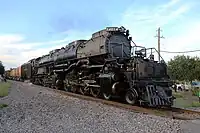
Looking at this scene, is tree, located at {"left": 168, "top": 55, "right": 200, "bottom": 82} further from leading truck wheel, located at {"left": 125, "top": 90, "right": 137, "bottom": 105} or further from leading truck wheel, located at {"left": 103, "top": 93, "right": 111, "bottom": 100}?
leading truck wheel, located at {"left": 125, "top": 90, "right": 137, "bottom": 105}

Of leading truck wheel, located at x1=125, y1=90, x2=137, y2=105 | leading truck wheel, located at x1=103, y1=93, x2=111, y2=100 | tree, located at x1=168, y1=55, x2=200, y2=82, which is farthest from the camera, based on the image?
tree, located at x1=168, y1=55, x2=200, y2=82

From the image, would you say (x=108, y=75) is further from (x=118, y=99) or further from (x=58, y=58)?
(x=58, y=58)

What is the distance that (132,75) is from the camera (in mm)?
12031

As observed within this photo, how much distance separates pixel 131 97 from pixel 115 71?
5.40 feet

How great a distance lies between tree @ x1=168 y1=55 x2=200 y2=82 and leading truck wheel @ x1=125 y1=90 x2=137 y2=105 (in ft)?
138

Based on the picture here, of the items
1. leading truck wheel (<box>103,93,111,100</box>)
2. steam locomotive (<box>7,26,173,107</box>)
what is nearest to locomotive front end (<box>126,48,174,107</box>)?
steam locomotive (<box>7,26,173,107</box>)

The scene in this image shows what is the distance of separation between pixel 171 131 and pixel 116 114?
2.94 m

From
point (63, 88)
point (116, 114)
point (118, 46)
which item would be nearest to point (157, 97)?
point (116, 114)

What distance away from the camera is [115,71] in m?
13.1

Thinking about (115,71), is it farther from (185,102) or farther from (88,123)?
(185,102)

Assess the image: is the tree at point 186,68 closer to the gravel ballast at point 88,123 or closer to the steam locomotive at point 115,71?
the steam locomotive at point 115,71

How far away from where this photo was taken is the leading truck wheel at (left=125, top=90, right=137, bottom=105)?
38.5ft

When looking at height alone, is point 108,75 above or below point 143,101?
above

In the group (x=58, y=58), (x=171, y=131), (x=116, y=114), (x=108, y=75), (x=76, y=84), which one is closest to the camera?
(x=171, y=131)
